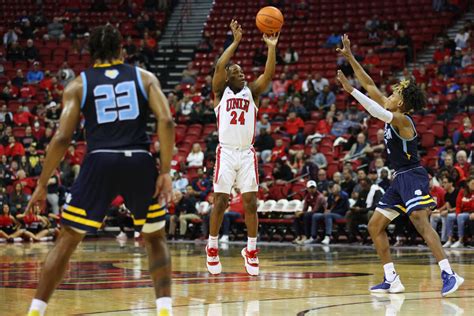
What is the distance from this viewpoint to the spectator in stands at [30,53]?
29797mm

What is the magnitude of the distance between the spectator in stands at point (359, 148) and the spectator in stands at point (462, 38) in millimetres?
5876

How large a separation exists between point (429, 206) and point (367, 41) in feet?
59.7

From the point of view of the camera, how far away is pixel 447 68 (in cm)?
2319

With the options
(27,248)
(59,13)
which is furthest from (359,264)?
(59,13)

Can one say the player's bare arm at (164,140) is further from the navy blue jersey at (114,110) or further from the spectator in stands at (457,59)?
the spectator in stands at (457,59)

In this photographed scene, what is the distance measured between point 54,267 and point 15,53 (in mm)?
25143

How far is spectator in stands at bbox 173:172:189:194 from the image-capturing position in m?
21.5

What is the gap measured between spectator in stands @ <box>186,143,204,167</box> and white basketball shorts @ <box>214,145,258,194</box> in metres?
12.1

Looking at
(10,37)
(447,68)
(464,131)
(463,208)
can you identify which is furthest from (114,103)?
(10,37)

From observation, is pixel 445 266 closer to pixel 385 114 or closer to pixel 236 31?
pixel 385 114

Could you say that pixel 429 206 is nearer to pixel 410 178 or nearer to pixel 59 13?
pixel 410 178

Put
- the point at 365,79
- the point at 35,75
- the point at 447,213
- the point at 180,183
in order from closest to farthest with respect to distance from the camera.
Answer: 1. the point at 365,79
2. the point at 447,213
3. the point at 180,183
4. the point at 35,75

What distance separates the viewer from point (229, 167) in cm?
1006

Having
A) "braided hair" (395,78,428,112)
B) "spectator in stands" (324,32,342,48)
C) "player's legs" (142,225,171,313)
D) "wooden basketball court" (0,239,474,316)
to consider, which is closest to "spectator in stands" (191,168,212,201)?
"wooden basketball court" (0,239,474,316)
